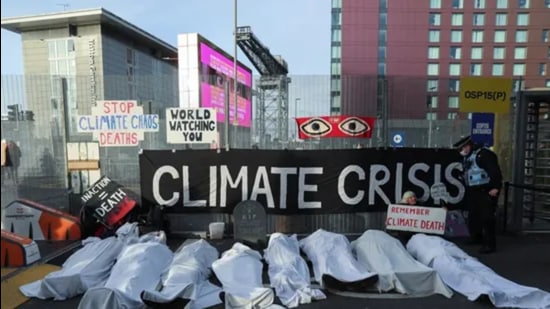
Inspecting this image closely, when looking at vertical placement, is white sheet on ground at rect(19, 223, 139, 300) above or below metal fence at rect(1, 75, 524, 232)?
below

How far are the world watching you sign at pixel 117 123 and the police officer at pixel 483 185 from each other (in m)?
5.93

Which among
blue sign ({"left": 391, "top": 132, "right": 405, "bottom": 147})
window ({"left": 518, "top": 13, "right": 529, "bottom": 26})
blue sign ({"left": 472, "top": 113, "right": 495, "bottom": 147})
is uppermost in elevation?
window ({"left": 518, "top": 13, "right": 529, "bottom": 26})

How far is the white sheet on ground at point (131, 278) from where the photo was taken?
3.54 metres

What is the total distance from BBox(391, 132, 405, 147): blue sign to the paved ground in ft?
7.17

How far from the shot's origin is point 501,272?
507cm

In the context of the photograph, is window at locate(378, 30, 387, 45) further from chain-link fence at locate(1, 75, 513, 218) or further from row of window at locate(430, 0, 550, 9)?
chain-link fence at locate(1, 75, 513, 218)

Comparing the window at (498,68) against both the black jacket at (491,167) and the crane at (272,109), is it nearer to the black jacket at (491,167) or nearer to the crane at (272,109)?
the crane at (272,109)

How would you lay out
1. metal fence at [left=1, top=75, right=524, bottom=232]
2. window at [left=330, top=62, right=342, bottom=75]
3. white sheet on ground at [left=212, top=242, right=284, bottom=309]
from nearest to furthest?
1. white sheet on ground at [left=212, top=242, right=284, bottom=309]
2. metal fence at [left=1, top=75, right=524, bottom=232]
3. window at [left=330, top=62, right=342, bottom=75]

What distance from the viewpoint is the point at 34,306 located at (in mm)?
4094

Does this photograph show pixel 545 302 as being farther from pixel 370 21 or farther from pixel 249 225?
pixel 370 21

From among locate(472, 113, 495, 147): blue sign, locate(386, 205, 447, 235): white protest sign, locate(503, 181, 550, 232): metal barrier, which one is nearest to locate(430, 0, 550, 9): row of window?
locate(472, 113, 495, 147): blue sign

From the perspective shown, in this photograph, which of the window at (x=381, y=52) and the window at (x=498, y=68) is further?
the window at (x=381, y=52)

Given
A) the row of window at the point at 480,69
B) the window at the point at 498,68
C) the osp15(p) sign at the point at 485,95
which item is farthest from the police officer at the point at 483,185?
the window at the point at 498,68

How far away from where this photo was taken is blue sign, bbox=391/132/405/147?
7.22 metres
